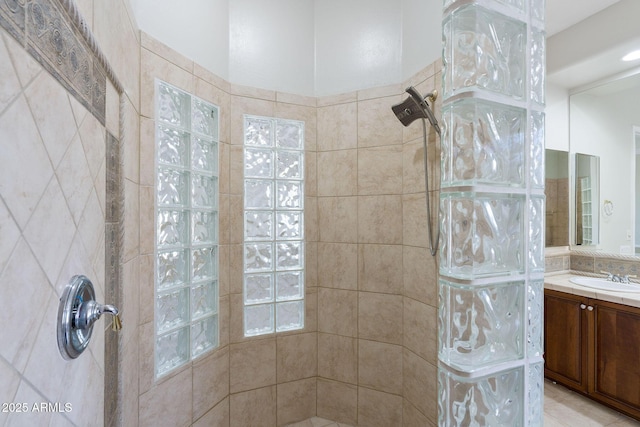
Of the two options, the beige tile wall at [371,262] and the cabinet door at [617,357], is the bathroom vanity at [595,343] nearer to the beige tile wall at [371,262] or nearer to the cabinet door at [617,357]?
the cabinet door at [617,357]

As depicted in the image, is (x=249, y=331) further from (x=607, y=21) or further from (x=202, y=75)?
(x=607, y=21)

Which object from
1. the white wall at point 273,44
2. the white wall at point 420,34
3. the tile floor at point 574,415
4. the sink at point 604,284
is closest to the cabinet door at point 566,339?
the tile floor at point 574,415

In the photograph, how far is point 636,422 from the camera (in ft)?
6.15

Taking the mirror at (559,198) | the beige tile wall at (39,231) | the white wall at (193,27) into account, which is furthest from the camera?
the mirror at (559,198)

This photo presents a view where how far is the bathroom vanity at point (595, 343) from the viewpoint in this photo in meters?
1.84

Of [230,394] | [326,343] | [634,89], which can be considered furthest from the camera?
[634,89]

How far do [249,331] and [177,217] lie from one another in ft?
2.84

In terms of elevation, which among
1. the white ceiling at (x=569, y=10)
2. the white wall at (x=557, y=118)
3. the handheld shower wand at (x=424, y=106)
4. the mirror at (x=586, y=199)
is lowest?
the mirror at (x=586, y=199)

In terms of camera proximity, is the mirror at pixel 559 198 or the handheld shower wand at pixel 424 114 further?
the mirror at pixel 559 198

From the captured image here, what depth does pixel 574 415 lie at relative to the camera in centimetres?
199

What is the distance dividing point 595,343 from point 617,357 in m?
0.13

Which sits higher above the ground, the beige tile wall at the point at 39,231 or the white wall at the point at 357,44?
the white wall at the point at 357,44

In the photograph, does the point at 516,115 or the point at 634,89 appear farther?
the point at 634,89

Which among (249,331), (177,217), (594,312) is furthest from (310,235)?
(594,312)
